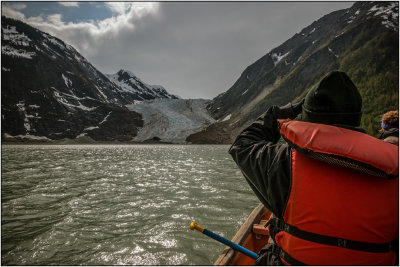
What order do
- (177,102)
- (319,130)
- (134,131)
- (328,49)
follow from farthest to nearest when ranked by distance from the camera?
1. (177,102)
2. (134,131)
3. (328,49)
4. (319,130)

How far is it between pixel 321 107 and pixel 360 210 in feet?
2.52

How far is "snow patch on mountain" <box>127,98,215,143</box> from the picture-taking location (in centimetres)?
9462

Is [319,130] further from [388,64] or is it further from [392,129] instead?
[388,64]

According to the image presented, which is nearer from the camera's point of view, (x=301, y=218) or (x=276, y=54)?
(x=301, y=218)

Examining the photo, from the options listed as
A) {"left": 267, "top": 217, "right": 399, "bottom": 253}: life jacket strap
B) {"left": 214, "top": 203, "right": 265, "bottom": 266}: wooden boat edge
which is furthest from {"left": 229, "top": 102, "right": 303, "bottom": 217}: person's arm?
{"left": 214, "top": 203, "right": 265, "bottom": 266}: wooden boat edge

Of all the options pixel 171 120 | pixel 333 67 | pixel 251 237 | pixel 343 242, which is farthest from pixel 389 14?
pixel 343 242

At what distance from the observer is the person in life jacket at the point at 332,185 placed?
1.60 metres

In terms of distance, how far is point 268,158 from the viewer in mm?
1924

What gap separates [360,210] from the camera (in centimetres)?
160

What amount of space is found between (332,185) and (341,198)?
0.33 ft

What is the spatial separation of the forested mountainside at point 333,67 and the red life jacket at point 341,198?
5583 centimetres

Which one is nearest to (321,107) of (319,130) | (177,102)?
(319,130)

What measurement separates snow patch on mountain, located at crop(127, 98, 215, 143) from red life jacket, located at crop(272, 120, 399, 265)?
8866 cm

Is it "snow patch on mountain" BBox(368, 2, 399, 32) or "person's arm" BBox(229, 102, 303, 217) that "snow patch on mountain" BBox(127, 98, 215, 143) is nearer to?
"snow patch on mountain" BBox(368, 2, 399, 32)
